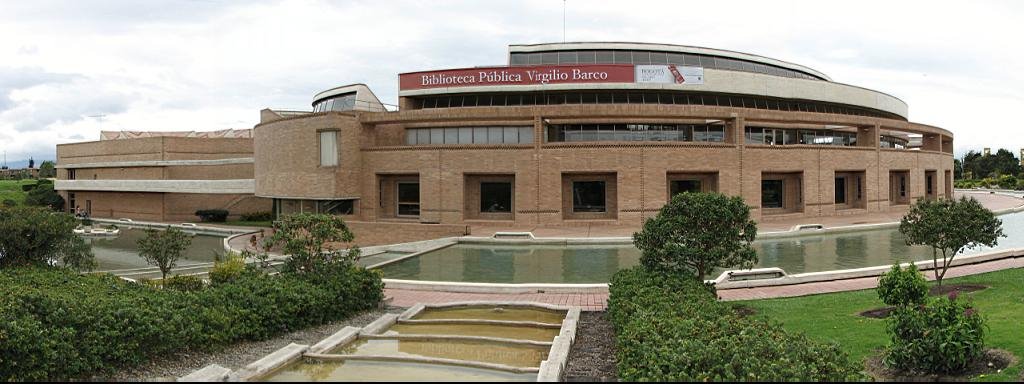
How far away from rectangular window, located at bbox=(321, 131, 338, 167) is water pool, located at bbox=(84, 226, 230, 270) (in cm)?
679

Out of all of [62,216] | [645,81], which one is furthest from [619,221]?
[62,216]

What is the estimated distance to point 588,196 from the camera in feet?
114

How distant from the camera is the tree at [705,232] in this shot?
12.3 m

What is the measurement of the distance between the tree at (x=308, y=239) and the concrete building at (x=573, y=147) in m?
15.9

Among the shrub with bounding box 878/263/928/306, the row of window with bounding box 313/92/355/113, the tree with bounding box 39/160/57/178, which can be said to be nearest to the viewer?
the shrub with bounding box 878/263/928/306

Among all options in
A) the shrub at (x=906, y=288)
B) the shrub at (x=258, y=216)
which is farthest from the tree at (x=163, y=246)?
the shrub at (x=258, y=216)

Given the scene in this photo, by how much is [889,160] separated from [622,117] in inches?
755

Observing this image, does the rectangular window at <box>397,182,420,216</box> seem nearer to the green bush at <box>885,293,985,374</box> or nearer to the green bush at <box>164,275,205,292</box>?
the green bush at <box>164,275,205,292</box>

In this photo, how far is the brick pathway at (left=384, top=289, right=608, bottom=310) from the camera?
14039 mm

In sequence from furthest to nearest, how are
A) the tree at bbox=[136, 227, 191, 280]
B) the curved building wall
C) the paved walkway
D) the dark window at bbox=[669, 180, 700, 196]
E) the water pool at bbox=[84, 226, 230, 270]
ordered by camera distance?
the dark window at bbox=[669, 180, 700, 196]
the curved building wall
the water pool at bbox=[84, 226, 230, 270]
the tree at bbox=[136, 227, 191, 280]
the paved walkway

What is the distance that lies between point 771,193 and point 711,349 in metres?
33.6

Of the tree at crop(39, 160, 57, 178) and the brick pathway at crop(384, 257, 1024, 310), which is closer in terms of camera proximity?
the brick pathway at crop(384, 257, 1024, 310)

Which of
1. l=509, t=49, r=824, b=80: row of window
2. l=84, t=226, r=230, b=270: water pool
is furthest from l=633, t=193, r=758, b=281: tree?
l=509, t=49, r=824, b=80: row of window

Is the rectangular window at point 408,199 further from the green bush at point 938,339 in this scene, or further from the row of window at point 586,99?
the green bush at point 938,339
